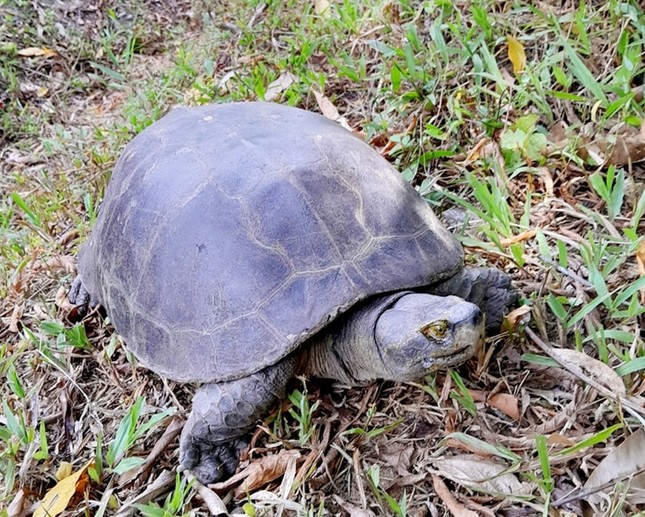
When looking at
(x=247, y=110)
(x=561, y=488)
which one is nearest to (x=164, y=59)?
(x=247, y=110)

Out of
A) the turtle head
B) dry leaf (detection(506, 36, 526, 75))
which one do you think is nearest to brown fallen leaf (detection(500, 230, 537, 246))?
the turtle head

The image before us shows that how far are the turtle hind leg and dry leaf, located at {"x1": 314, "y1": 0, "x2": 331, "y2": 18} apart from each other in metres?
3.25

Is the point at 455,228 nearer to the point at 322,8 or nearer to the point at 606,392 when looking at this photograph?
the point at 606,392

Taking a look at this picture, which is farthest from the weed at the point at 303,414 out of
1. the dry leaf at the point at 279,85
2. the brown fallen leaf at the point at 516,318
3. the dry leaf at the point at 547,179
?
the dry leaf at the point at 279,85

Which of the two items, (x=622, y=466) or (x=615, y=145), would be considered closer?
(x=622, y=466)

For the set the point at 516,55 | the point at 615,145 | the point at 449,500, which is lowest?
the point at 449,500

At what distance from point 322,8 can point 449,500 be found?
4.23 m

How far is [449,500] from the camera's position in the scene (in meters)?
1.92

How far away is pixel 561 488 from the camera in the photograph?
1.83 meters

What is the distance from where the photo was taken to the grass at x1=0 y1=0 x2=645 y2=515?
6.79 feet

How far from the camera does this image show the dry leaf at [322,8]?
4812mm

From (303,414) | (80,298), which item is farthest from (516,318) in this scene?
(80,298)

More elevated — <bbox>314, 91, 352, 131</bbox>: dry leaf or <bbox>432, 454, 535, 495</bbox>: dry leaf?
<bbox>314, 91, 352, 131</bbox>: dry leaf

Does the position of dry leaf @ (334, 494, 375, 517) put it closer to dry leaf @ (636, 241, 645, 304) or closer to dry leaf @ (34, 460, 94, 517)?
dry leaf @ (34, 460, 94, 517)
